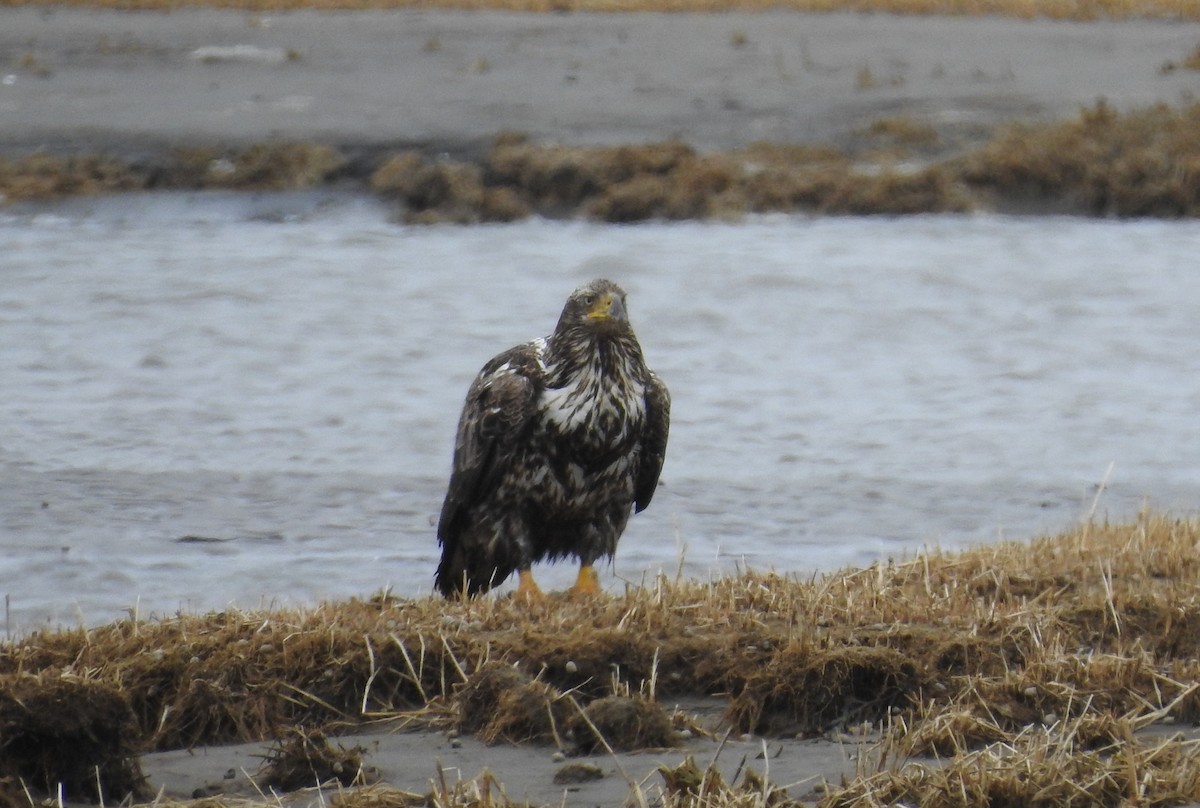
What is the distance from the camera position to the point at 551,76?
23719 millimetres

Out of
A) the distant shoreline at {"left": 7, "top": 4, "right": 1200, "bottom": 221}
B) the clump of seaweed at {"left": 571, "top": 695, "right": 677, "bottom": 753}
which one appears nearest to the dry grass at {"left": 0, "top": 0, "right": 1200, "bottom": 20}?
the distant shoreline at {"left": 7, "top": 4, "right": 1200, "bottom": 221}

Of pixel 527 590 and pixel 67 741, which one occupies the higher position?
pixel 67 741

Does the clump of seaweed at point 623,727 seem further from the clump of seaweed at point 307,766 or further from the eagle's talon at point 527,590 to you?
the eagle's talon at point 527,590

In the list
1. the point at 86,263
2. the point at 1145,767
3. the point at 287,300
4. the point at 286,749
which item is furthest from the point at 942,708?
the point at 86,263

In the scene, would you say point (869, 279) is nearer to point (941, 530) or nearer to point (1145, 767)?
point (941, 530)

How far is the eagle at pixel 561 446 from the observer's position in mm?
6957

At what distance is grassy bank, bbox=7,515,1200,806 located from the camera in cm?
461

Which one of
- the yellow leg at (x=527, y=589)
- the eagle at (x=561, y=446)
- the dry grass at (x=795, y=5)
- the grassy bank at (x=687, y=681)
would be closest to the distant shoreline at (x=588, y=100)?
the dry grass at (x=795, y=5)

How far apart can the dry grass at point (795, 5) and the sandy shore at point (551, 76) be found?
82cm

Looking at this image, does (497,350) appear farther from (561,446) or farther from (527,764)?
(527,764)

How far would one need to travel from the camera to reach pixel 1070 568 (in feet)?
22.9

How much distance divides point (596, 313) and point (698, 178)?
13234mm

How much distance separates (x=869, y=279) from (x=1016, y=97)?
5997 millimetres

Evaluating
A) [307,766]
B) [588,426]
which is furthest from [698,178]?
[307,766]
